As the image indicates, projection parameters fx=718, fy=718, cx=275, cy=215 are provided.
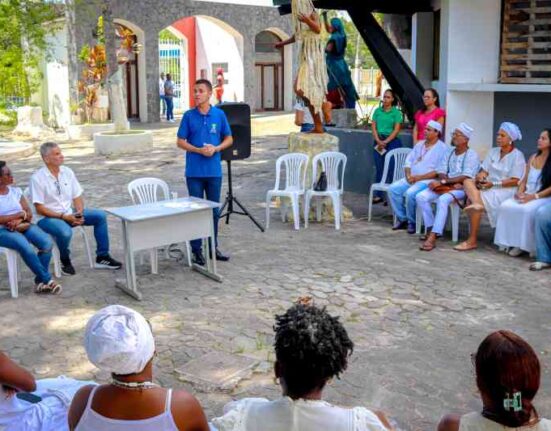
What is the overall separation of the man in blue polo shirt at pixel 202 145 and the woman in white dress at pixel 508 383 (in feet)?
15.4

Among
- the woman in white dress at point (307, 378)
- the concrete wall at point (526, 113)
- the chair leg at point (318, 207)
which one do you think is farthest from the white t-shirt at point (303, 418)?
the concrete wall at point (526, 113)

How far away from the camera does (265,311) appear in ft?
18.1

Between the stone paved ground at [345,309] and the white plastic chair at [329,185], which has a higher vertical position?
the white plastic chair at [329,185]

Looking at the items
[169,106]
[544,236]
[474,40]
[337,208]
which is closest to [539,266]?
[544,236]

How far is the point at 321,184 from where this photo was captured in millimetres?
8430

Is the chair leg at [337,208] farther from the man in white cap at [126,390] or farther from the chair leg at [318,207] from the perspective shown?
the man in white cap at [126,390]

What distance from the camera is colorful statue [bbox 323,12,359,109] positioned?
38.3ft

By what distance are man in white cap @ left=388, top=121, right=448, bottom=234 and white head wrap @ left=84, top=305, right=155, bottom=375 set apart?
5889mm

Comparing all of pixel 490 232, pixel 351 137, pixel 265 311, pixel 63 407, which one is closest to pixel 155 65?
pixel 351 137

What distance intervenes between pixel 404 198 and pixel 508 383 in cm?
618

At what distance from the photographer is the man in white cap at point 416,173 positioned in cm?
793

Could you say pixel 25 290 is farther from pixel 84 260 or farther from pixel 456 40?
pixel 456 40

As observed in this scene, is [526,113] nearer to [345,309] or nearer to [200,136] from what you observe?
[200,136]

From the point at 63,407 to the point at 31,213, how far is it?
348 centimetres
